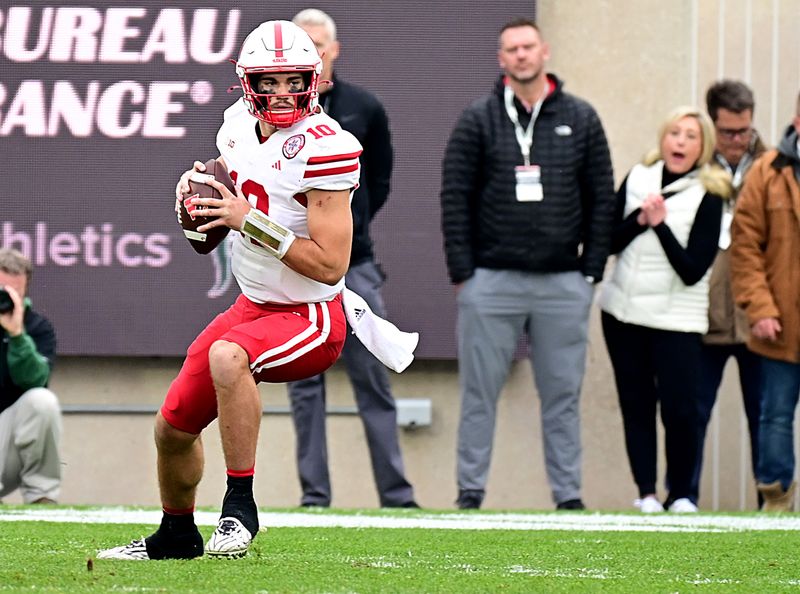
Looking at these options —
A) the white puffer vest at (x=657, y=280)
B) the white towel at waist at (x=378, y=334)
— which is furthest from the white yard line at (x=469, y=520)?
the white towel at waist at (x=378, y=334)

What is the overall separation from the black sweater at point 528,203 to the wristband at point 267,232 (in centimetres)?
310

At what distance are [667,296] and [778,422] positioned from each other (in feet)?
2.49

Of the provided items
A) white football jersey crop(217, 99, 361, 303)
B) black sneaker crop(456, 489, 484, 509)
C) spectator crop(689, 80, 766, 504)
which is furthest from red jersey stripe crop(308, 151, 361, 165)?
spectator crop(689, 80, 766, 504)

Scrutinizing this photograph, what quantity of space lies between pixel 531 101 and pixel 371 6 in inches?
66.9

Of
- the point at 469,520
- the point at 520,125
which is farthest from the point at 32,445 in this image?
the point at 520,125

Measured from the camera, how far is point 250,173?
4926 mm

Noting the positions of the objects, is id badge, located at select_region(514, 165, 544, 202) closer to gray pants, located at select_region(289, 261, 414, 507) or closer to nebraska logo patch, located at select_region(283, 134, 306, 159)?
gray pants, located at select_region(289, 261, 414, 507)

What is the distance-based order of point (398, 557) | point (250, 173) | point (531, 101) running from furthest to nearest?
point (531, 101)
point (398, 557)
point (250, 173)

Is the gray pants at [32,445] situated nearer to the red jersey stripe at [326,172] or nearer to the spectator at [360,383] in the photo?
the spectator at [360,383]

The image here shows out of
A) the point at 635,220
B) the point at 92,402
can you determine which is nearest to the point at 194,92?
the point at 92,402

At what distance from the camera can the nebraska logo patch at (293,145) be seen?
15.9 feet

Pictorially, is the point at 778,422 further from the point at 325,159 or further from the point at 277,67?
the point at 277,67

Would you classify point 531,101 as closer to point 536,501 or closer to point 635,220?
point 635,220

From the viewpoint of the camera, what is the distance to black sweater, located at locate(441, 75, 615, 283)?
7816 mm
